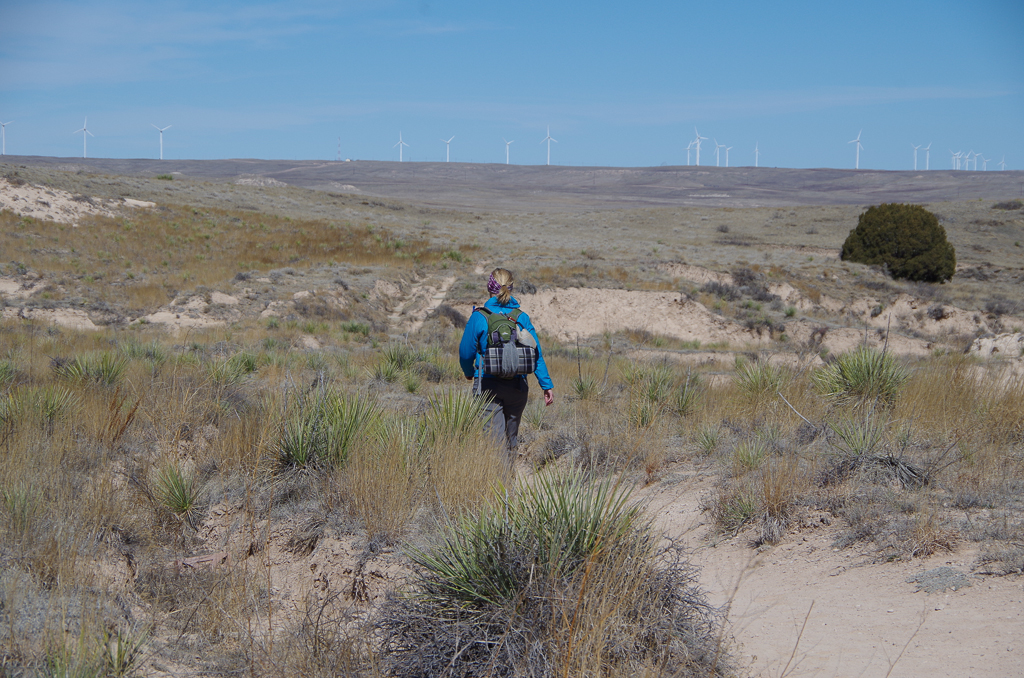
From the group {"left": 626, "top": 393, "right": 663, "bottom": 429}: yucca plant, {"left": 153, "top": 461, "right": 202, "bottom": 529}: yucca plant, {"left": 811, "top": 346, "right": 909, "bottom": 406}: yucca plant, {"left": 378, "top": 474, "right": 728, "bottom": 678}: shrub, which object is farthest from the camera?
{"left": 626, "top": 393, "right": 663, "bottom": 429}: yucca plant

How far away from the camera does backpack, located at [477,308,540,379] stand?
5516mm

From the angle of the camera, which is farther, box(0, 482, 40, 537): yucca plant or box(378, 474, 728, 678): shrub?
box(0, 482, 40, 537): yucca plant

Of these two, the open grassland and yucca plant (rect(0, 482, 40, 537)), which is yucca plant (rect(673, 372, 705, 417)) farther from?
yucca plant (rect(0, 482, 40, 537))

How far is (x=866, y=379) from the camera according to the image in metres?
7.25

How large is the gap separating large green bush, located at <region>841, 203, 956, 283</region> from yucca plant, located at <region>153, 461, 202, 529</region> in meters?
35.7

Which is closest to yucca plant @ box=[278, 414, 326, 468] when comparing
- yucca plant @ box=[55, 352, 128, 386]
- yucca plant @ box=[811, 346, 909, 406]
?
yucca plant @ box=[55, 352, 128, 386]

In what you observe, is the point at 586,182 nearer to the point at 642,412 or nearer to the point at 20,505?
the point at 642,412

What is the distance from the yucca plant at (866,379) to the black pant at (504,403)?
137 inches

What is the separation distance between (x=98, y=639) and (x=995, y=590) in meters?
4.45

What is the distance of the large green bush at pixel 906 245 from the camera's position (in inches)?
1309

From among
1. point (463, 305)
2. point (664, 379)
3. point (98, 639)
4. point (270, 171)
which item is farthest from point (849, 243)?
point (270, 171)

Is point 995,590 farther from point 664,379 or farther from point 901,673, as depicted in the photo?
point 664,379

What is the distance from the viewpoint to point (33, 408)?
6.14m

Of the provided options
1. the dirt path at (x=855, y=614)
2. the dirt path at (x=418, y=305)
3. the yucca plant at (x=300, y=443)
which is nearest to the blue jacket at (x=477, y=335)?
the yucca plant at (x=300, y=443)
